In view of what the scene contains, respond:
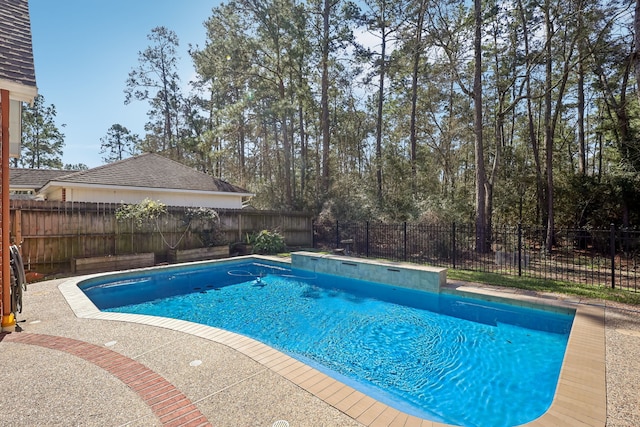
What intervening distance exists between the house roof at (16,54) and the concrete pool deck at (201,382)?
3.52 m

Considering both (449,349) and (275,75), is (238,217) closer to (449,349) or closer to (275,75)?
(275,75)

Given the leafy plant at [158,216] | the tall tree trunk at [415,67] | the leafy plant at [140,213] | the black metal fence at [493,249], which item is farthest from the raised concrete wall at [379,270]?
the tall tree trunk at [415,67]

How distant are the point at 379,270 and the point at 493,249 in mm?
6635

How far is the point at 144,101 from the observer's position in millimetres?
26141

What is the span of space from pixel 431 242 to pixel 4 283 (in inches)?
484

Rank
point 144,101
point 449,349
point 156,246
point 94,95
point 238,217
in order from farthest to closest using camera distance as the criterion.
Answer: point 144,101, point 94,95, point 238,217, point 156,246, point 449,349

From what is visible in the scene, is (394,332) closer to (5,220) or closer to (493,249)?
(5,220)

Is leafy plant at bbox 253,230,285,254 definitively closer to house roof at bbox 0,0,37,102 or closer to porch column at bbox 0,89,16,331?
porch column at bbox 0,89,16,331

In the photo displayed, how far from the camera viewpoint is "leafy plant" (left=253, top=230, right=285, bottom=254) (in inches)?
522

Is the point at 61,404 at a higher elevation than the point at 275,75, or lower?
lower

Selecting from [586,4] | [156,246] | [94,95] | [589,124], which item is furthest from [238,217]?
[589,124]

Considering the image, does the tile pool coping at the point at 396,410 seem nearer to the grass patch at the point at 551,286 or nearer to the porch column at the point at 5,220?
the porch column at the point at 5,220

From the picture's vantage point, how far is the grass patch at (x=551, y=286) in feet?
20.6

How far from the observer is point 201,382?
2975 millimetres
